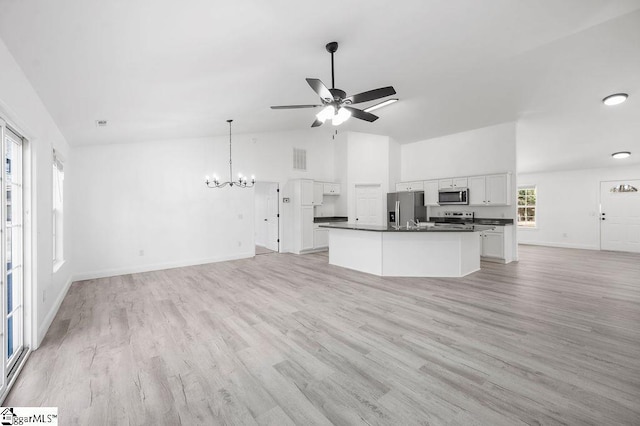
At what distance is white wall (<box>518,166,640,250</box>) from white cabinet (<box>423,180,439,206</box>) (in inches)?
167

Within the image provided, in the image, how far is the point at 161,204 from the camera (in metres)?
5.93

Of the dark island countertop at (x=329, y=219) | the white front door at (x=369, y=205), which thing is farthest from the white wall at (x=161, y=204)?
the white front door at (x=369, y=205)

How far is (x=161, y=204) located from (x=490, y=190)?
7563mm

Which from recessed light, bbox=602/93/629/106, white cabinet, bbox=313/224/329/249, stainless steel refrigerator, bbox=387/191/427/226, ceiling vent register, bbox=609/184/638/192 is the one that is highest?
recessed light, bbox=602/93/629/106

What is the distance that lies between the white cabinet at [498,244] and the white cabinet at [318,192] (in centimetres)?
439

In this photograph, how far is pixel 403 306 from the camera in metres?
3.47

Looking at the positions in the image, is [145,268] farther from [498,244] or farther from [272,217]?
[498,244]

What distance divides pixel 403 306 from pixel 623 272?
5051 millimetres

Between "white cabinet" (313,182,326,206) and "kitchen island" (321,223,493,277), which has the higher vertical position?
"white cabinet" (313,182,326,206)

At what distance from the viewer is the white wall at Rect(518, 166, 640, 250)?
7.92 metres

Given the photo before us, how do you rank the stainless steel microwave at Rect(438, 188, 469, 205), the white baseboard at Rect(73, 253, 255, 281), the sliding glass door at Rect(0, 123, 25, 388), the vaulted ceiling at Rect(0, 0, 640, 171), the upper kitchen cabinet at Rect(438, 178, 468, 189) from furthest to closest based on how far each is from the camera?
the upper kitchen cabinet at Rect(438, 178, 468, 189)
the stainless steel microwave at Rect(438, 188, 469, 205)
the white baseboard at Rect(73, 253, 255, 281)
the sliding glass door at Rect(0, 123, 25, 388)
the vaulted ceiling at Rect(0, 0, 640, 171)

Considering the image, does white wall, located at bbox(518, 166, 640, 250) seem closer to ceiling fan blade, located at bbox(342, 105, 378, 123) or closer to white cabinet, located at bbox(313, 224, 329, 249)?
white cabinet, located at bbox(313, 224, 329, 249)

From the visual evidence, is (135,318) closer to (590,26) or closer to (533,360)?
(533,360)
